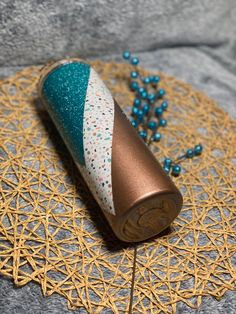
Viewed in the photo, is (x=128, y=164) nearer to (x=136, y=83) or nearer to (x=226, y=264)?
(x=226, y=264)

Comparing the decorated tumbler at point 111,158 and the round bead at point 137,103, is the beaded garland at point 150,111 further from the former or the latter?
the decorated tumbler at point 111,158

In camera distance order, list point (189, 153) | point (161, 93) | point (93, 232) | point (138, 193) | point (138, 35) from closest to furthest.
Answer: point (138, 193) < point (93, 232) < point (189, 153) < point (161, 93) < point (138, 35)

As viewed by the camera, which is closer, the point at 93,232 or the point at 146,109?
the point at 93,232

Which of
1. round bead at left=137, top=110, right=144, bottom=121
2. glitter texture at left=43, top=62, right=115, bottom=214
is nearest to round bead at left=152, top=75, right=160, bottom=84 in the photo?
round bead at left=137, top=110, right=144, bottom=121

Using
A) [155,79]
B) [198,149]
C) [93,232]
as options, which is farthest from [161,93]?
[93,232]

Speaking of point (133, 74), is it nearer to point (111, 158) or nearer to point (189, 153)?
point (189, 153)

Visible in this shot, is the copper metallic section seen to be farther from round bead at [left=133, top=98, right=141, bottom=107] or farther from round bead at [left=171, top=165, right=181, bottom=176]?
round bead at [left=133, top=98, right=141, bottom=107]

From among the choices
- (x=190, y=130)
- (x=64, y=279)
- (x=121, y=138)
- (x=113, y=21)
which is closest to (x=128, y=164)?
(x=121, y=138)

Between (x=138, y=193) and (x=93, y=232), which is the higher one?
(x=138, y=193)
